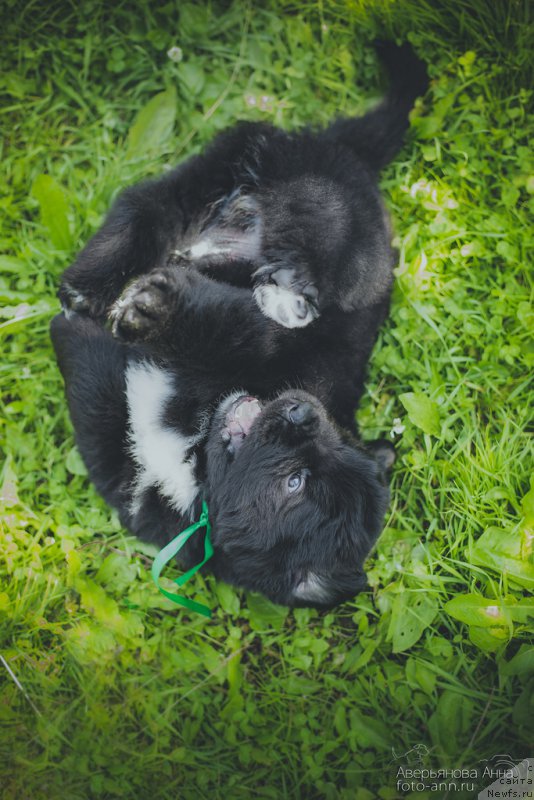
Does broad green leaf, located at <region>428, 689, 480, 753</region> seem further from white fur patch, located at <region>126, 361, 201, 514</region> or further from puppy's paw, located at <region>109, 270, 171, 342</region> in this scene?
puppy's paw, located at <region>109, 270, 171, 342</region>

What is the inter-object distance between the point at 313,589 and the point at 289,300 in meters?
1.20

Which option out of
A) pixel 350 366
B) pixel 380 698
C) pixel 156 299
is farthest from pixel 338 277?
pixel 380 698

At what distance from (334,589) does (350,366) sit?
0.95 metres

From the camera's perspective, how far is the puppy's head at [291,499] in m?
2.44

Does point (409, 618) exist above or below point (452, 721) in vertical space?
above

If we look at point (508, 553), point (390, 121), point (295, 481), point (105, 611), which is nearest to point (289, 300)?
point (295, 481)

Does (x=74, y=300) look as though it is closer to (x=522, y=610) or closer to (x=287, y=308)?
(x=287, y=308)

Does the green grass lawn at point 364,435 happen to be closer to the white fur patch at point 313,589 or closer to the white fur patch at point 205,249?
the white fur patch at point 313,589

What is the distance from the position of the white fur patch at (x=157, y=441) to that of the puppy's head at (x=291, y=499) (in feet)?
0.49

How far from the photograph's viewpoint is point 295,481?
2.47m

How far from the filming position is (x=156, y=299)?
2.56 m

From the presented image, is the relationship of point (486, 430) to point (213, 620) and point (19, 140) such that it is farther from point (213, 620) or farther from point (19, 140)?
point (19, 140)

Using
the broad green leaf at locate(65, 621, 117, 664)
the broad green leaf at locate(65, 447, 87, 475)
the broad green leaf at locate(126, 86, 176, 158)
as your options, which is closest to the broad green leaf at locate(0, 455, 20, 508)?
the broad green leaf at locate(65, 447, 87, 475)

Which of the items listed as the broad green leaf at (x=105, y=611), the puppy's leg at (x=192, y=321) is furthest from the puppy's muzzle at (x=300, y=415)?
the broad green leaf at (x=105, y=611)
